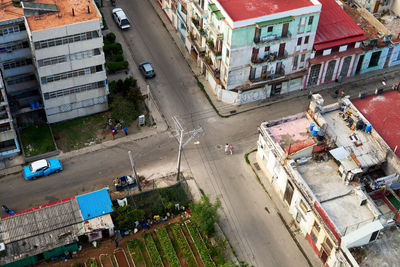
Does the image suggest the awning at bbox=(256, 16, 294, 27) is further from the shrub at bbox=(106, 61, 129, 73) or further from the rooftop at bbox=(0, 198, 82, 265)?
the rooftop at bbox=(0, 198, 82, 265)

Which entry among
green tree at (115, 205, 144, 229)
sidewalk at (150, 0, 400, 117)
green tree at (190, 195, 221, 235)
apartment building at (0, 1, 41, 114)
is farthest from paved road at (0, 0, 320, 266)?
apartment building at (0, 1, 41, 114)

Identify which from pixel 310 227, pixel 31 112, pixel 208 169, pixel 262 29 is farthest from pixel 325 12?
pixel 31 112

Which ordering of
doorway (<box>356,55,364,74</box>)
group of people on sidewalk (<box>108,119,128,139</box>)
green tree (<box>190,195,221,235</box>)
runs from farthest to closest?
doorway (<box>356,55,364,74</box>)
group of people on sidewalk (<box>108,119,128,139</box>)
green tree (<box>190,195,221,235</box>)

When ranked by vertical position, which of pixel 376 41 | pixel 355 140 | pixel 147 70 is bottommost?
pixel 147 70

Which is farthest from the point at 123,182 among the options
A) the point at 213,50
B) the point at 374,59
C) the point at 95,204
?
the point at 374,59

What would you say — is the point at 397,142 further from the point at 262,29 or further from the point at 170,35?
the point at 170,35

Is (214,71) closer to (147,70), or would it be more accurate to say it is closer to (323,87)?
(147,70)
